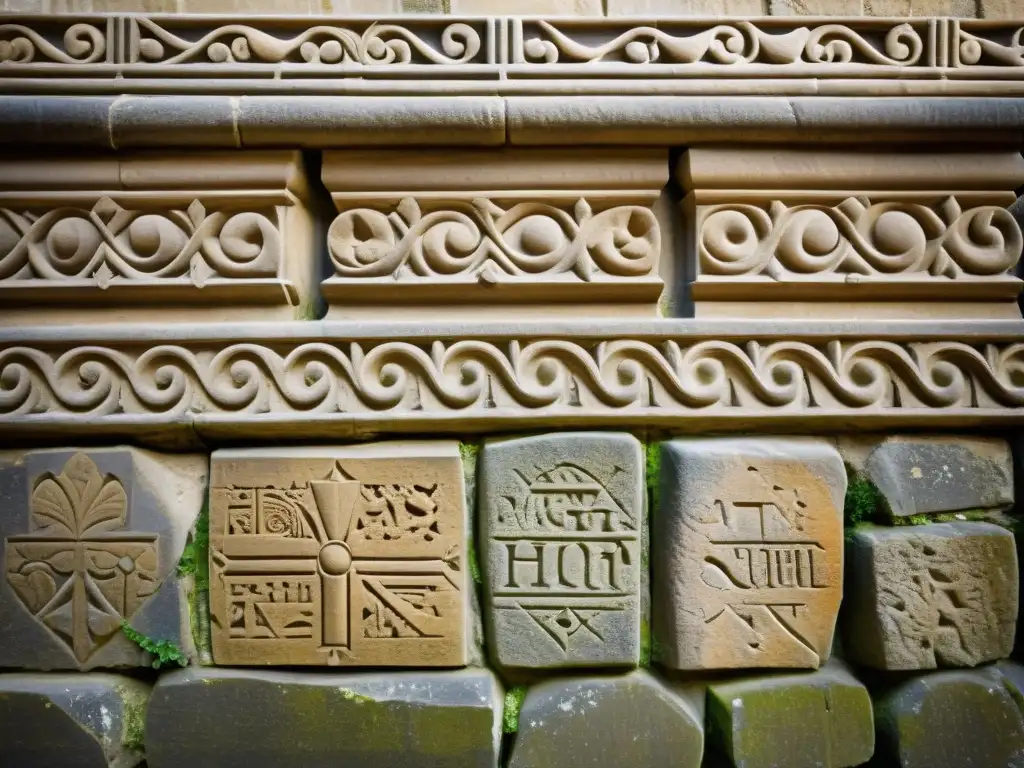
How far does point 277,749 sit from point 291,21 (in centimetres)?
182

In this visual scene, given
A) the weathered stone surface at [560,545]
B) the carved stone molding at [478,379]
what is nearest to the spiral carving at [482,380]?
the carved stone molding at [478,379]

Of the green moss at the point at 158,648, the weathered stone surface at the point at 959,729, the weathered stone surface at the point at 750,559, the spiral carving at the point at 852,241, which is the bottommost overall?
the weathered stone surface at the point at 959,729

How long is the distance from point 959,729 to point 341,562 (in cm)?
155

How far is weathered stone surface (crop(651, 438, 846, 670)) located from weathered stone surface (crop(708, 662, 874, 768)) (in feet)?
0.21

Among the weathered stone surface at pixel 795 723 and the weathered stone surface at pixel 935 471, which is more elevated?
the weathered stone surface at pixel 935 471

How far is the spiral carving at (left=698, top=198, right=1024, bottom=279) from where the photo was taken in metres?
1.67

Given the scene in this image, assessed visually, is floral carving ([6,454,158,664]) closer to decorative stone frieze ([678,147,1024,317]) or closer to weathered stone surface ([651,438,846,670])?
weathered stone surface ([651,438,846,670])

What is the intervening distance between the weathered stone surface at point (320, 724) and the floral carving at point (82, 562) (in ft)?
0.78

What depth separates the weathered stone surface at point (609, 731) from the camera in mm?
1547

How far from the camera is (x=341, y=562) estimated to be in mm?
1577

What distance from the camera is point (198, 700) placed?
5.08 feet

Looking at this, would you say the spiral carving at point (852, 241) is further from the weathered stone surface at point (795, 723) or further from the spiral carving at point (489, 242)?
the weathered stone surface at point (795, 723)

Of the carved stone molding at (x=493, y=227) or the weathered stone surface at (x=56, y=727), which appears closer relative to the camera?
the weathered stone surface at (x=56, y=727)

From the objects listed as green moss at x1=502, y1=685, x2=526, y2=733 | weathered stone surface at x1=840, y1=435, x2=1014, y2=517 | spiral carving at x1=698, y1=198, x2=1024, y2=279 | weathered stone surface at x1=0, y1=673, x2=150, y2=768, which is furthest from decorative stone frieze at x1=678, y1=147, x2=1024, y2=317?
weathered stone surface at x1=0, y1=673, x2=150, y2=768
